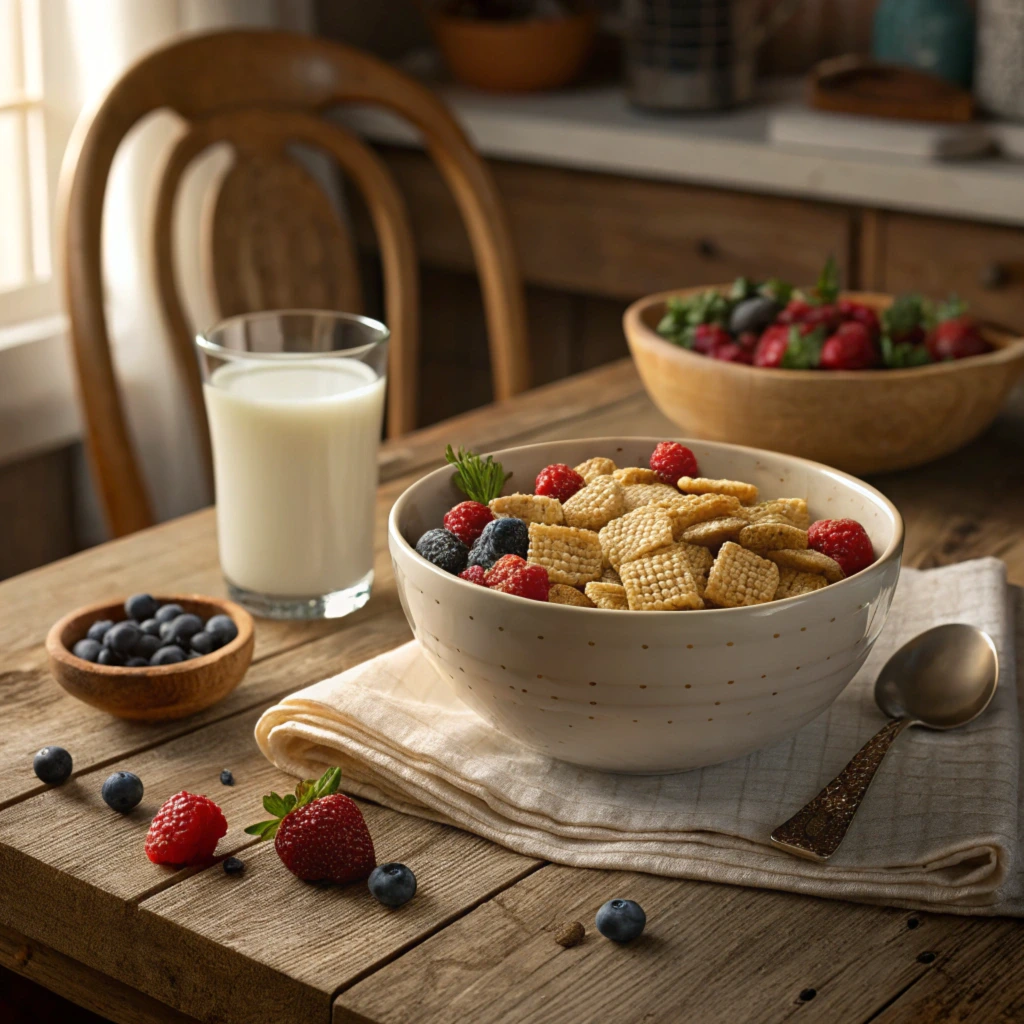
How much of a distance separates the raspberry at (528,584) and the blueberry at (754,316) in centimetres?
65

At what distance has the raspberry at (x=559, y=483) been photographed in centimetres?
84

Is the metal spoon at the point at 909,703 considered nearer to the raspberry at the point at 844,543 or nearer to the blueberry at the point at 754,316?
the raspberry at the point at 844,543

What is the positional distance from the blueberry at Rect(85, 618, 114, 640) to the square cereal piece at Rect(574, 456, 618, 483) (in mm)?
312

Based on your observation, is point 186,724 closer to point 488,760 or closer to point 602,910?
point 488,760

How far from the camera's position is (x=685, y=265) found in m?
2.38

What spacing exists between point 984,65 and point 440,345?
1158 mm

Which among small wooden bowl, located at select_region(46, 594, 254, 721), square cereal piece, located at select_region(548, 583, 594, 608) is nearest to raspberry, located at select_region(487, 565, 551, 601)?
square cereal piece, located at select_region(548, 583, 594, 608)

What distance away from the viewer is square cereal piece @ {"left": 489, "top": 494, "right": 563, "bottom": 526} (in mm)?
793

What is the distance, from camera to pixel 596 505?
31.3 inches

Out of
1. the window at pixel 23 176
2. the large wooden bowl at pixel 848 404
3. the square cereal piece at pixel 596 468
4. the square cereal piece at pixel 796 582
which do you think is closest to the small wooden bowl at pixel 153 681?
the square cereal piece at pixel 596 468

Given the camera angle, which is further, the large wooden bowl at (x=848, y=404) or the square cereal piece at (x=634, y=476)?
the large wooden bowl at (x=848, y=404)

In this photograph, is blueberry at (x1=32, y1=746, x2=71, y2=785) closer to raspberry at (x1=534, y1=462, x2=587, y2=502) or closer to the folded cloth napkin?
the folded cloth napkin

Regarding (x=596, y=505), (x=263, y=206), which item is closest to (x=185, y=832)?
(x=596, y=505)

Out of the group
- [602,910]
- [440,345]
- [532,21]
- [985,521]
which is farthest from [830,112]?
[602,910]
